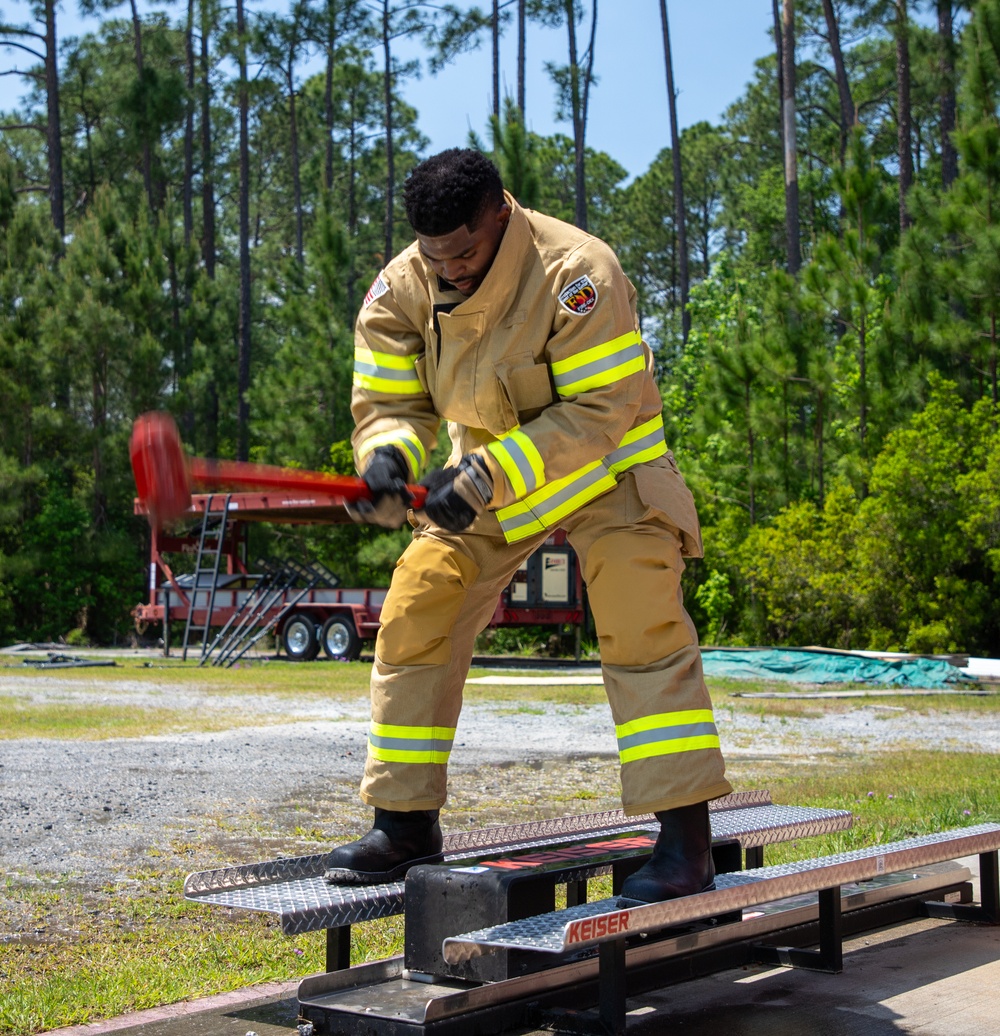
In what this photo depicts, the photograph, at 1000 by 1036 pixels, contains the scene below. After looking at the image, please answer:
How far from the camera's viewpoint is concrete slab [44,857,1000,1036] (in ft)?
9.52

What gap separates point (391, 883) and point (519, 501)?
3.22 feet

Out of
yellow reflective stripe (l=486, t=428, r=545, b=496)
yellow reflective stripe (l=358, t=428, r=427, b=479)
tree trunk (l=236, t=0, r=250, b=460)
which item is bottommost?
yellow reflective stripe (l=486, t=428, r=545, b=496)

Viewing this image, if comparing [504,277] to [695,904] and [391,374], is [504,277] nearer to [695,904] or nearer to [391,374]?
[391,374]

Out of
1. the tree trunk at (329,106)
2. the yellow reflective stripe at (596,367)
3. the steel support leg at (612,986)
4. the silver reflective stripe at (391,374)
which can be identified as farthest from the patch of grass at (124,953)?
the tree trunk at (329,106)

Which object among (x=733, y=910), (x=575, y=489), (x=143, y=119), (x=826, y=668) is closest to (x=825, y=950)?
(x=733, y=910)

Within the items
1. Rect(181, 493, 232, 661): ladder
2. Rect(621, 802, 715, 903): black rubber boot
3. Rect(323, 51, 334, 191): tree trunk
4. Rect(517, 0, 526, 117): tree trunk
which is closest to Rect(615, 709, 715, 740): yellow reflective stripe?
Rect(621, 802, 715, 903): black rubber boot

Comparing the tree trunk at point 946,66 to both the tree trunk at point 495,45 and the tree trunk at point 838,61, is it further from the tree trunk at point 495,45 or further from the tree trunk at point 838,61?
the tree trunk at point 495,45

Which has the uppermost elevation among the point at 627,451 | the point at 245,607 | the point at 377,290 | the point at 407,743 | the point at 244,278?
the point at 244,278

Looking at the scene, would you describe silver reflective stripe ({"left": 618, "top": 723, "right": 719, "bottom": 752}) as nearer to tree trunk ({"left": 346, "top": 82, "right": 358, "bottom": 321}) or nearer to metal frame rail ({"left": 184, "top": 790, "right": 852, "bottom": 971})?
metal frame rail ({"left": 184, "top": 790, "right": 852, "bottom": 971})

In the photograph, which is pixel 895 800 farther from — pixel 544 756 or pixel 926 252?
pixel 926 252

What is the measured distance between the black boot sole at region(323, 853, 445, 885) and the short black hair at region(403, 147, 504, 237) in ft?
4.95

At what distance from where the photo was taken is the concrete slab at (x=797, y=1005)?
2.90 metres

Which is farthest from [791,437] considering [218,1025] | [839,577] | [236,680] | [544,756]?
[218,1025]

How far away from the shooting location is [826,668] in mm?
16219
